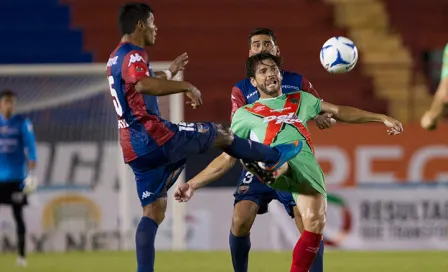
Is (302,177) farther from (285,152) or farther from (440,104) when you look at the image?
(440,104)

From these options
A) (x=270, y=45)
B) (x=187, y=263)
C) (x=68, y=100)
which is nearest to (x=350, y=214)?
(x=187, y=263)

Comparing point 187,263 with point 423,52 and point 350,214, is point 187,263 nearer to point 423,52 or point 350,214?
point 350,214

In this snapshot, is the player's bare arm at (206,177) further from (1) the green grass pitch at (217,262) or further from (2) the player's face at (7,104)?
(2) the player's face at (7,104)

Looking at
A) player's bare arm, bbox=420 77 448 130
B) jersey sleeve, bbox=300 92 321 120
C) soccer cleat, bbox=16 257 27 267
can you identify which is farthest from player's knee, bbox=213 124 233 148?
soccer cleat, bbox=16 257 27 267

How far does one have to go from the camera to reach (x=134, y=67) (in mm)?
6234

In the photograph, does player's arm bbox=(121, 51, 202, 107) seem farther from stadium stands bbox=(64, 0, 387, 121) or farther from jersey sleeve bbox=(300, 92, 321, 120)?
stadium stands bbox=(64, 0, 387, 121)

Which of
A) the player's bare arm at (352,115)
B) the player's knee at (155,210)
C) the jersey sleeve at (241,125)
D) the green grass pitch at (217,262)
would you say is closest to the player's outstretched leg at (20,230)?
the green grass pitch at (217,262)

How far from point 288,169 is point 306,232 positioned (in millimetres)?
410

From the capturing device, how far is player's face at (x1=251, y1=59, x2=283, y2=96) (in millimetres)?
6508

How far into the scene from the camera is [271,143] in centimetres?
649

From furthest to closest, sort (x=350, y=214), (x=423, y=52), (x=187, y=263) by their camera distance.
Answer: (x=423, y=52) → (x=350, y=214) → (x=187, y=263)

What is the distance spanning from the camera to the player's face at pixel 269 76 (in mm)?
6508

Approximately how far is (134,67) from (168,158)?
0.61 m

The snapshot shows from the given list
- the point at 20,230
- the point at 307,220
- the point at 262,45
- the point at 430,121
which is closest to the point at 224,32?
the point at 20,230
